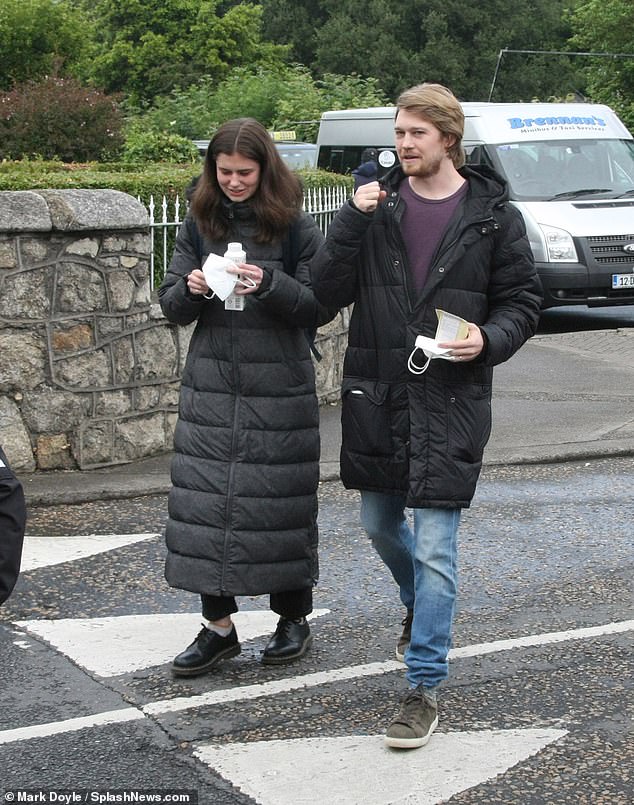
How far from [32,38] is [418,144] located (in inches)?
1136

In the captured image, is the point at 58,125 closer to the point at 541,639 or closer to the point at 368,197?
the point at 541,639

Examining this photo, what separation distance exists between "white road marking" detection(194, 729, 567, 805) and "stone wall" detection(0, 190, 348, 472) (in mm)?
3779

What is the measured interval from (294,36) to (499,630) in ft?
199

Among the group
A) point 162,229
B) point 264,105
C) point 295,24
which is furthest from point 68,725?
point 295,24

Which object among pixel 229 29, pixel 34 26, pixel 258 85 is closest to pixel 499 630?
pixel 34 26

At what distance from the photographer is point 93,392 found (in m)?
7.76

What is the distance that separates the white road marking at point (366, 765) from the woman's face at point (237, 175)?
5.83ft

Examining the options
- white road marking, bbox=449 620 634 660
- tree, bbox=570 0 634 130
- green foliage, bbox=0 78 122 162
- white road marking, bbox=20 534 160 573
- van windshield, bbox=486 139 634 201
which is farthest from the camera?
tree, bbox=570 0 634 130

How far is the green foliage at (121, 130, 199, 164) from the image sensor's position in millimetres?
15695

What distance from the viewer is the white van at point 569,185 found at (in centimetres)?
1436

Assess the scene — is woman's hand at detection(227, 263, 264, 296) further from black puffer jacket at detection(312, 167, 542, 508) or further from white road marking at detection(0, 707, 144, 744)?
white road marking at detection(0, 707, 144, 744)

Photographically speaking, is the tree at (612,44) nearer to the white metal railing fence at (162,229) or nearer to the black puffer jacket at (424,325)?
the white metal railing fence at (162,229)

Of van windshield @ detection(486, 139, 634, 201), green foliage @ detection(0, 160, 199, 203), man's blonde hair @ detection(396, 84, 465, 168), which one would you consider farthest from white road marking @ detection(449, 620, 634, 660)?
van windshield @ detection(486, 139, 634, 201)

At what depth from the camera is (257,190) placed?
4.73m
